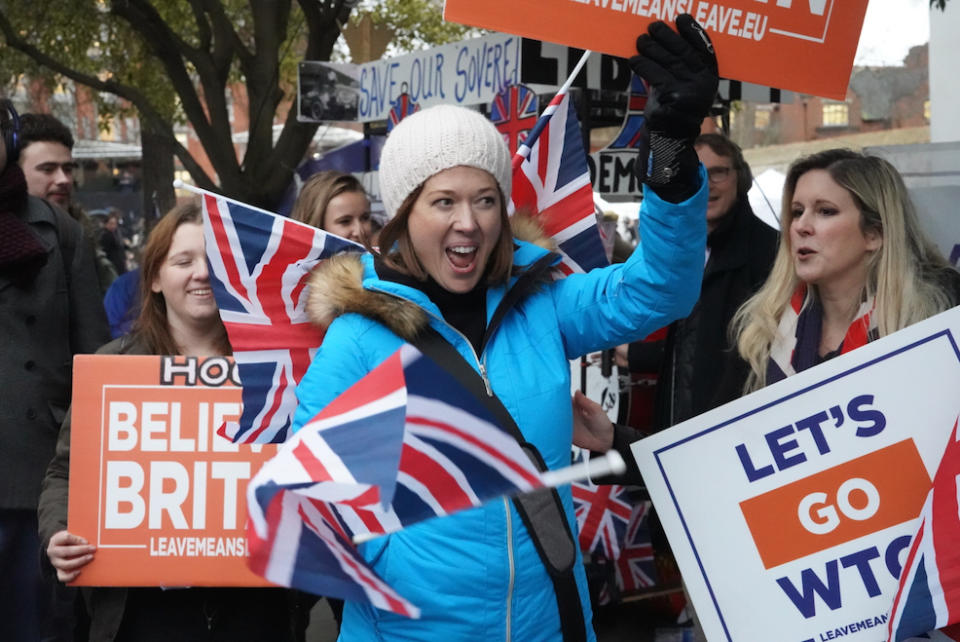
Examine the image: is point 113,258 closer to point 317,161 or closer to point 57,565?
point 317,161

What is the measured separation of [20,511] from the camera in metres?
3.90

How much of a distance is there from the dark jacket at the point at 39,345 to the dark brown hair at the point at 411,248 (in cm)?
197

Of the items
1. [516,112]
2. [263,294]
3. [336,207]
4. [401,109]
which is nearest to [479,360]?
[263,294]

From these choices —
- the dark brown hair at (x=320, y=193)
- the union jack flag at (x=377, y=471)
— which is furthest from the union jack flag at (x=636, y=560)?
the union jack flag at (x=377, y=471)

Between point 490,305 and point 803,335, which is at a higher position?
point 490,305

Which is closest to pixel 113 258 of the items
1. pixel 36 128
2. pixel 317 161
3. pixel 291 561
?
pixel 317 161

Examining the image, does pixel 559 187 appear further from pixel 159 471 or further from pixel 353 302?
pixel 159 471

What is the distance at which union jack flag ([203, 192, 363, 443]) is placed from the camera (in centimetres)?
299

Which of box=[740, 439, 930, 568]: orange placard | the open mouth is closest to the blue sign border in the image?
box=[740, 439, 930, 568]: orange placard

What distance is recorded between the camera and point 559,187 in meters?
3.45

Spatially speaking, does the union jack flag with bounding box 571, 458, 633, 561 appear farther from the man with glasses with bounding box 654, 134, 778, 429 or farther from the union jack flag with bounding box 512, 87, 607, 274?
the union jack flag with bounding box 512, 87, 607, 274

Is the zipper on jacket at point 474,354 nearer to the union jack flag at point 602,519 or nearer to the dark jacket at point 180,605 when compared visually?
the dark jacket at point 180,605

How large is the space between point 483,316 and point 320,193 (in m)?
2.41

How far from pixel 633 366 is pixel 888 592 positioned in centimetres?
295
